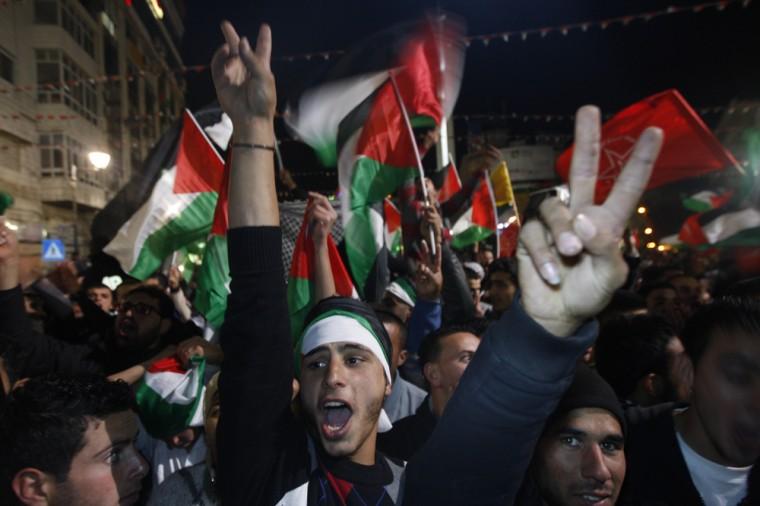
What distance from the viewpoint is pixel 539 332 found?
1172 mm

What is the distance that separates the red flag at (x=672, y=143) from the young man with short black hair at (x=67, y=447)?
5.37 meters

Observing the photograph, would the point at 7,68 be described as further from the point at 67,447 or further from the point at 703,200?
the point at 703,200

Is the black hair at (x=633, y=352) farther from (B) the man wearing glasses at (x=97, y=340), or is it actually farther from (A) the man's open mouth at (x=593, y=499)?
(B) the man wearing glasses at (x=97, y=340)

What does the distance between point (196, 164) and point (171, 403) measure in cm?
268

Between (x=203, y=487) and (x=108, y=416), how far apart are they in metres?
0.52

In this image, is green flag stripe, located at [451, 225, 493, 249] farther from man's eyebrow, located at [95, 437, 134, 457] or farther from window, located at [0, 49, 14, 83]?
man's eyebrow, located at [95, 437, 134, 457]

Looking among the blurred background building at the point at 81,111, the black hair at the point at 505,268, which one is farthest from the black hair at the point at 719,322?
the blurred background building at the point at 81,111

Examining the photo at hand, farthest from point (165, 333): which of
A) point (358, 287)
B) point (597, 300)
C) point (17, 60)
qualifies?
point (17, 60)

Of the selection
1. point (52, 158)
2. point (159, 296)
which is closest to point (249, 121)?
point (159, 296)

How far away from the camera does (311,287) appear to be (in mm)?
3527

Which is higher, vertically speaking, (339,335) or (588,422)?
(339,335)

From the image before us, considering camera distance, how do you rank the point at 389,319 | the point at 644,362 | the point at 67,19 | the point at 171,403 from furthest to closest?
the point at 67,19
the point at 389,319
the point at 644,362
the point at 171,403

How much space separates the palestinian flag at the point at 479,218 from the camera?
9305 mm

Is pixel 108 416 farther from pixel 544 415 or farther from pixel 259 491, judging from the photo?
pixel 544 415
